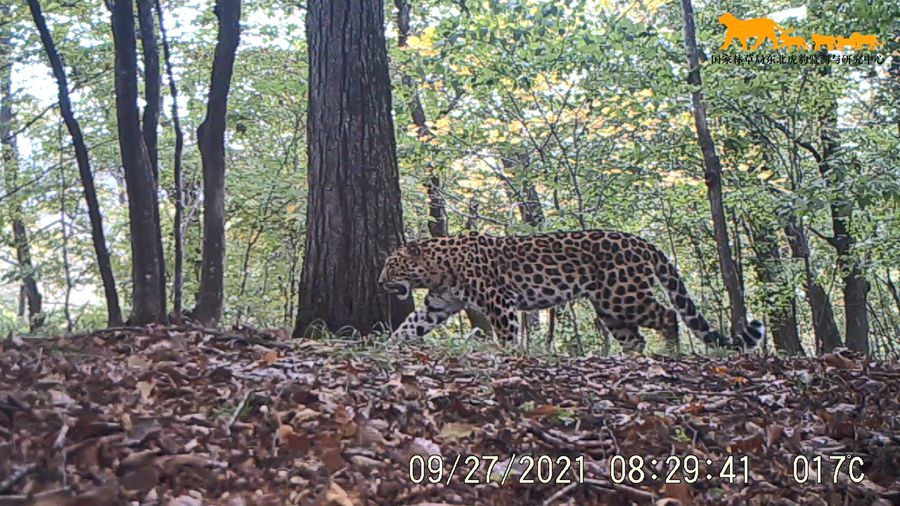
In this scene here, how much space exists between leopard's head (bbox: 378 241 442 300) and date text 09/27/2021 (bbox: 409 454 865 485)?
3.16 m

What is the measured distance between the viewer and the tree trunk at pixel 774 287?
40.9 ft

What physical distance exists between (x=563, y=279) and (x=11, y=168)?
1062 cm

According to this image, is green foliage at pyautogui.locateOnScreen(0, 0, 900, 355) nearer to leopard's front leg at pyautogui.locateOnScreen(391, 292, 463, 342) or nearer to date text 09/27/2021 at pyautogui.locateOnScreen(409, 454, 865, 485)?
leopard's front leg at pyautogui.locateOnScreen(391, 292, 463, 342)

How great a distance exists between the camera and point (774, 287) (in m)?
12.4

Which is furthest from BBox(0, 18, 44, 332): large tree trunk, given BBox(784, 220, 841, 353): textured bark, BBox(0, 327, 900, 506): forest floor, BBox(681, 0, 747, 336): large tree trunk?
BBox(784, 220, 841, 353): textured bark

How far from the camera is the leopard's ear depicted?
23.1 ft

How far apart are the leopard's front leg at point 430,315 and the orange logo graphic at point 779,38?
3.75 metres

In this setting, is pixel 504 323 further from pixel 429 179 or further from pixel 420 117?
pixel 420 117

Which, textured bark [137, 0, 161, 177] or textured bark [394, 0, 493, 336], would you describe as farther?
textured bark [394, 0, 493, 336]

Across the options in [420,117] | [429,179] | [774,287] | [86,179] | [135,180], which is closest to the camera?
[135,180]

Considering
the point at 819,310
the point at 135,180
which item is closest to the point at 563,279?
the point at 135,180

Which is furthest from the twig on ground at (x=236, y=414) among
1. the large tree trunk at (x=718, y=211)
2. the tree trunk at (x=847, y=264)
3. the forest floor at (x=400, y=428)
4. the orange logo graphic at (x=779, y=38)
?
the tree trunk at (x=847, y=264)

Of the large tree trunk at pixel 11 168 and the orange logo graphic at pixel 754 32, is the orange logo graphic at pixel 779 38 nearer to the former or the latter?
the orange logo graphic at pixel 754 32

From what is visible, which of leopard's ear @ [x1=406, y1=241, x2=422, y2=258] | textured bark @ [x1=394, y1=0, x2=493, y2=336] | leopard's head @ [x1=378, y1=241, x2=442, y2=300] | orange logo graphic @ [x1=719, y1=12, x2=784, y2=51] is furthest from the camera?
textured bark @ [x1=394, y1=0, x2=493, y2=336]
